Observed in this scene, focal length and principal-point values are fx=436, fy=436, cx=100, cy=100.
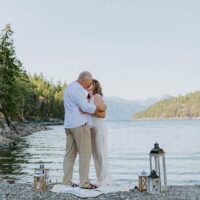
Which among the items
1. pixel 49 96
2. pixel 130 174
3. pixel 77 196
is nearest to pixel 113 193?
pixel 77 196

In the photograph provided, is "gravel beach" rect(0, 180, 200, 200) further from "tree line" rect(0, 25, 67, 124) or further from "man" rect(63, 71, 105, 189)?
"tree line" rect(0, 25, 67, 124)

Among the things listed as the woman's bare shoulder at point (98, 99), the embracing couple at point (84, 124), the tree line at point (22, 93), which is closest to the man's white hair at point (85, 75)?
the embracing couple at point (84, 124)

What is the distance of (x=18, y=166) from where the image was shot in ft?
75.2

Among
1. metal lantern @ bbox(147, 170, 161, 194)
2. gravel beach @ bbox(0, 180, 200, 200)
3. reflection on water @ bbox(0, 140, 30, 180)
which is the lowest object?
reflection on water @ bbox(0, 140, 30, 180)

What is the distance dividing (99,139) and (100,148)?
222 millimetres

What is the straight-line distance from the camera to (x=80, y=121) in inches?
391

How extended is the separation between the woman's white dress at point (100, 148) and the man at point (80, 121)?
0.47 metres

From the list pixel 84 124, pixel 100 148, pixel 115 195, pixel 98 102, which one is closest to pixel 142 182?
pixel 115 195

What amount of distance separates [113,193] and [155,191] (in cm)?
90

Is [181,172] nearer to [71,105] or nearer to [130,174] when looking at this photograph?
[130,174]

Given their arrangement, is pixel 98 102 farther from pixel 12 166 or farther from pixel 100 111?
pixel 12 166

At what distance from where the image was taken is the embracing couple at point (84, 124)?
9914 mm

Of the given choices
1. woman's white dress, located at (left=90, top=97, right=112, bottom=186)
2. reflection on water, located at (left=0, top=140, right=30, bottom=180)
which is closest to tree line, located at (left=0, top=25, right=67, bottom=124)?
reflection on water, located at (left=0, top=140, right=30, bottom=180)

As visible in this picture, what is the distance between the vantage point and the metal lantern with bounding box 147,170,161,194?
9.35 m
